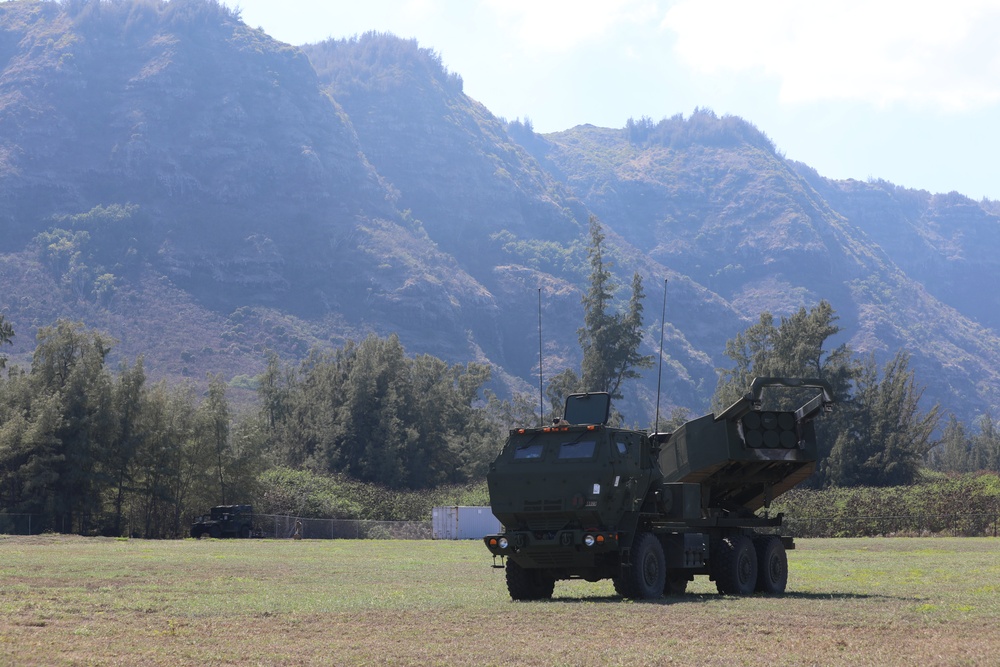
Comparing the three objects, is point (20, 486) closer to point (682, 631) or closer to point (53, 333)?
point (53, 333)

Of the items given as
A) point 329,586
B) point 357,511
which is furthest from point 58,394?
point 329,586

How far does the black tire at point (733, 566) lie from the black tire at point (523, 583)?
351 centimetres

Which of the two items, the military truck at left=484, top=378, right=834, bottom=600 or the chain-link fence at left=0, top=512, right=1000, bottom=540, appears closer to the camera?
the military truck at left=484, top=378, right=834, bottom=600

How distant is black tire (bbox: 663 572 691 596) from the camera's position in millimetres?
23875

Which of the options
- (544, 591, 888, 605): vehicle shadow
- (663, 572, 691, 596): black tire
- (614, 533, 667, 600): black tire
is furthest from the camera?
(663, 572, 691, 596): black tire

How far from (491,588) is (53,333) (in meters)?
62.8

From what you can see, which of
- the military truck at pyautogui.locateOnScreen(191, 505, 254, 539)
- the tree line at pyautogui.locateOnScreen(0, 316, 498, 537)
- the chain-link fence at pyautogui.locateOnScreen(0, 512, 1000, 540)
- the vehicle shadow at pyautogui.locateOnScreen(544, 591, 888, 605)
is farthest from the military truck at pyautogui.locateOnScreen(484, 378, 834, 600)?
the military truck at pyautogui.locateOnScreen(191, 505, 254, 539)

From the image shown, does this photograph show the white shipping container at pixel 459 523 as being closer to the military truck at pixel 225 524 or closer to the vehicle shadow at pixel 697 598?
the military truck at pixel 225 524

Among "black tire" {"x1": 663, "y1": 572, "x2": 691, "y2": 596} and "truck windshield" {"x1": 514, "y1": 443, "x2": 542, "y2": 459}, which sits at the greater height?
"truck windshield" {"x1": 514, "y1": 443, "x2": 542, "y2": 459}

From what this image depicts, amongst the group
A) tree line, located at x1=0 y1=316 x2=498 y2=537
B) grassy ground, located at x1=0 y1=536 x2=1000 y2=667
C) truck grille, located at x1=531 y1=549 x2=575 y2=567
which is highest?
tree line, located at x1=0 y1=316 x2=498 y2=537

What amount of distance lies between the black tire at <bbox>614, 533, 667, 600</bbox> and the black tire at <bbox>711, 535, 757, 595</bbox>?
1438 mm

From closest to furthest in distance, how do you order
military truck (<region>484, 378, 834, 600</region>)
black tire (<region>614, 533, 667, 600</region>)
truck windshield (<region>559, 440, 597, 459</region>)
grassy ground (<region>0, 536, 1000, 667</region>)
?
grassy ground (<region>0, 536, 1000, 667</region>) < black tire (<region>614, 533, 667, 600</region>) < military truck (<region>484, 378, 834, 600</region>) < truck windshield (<region>559, 440, 597, 459</region>)

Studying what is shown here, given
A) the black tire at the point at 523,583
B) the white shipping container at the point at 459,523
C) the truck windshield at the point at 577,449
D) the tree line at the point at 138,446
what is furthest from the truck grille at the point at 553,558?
the white shipping container at the point at 459,523

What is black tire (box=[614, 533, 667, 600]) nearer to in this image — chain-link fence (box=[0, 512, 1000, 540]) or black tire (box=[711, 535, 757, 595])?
black tire (box=[711, 535, 757, 595])
